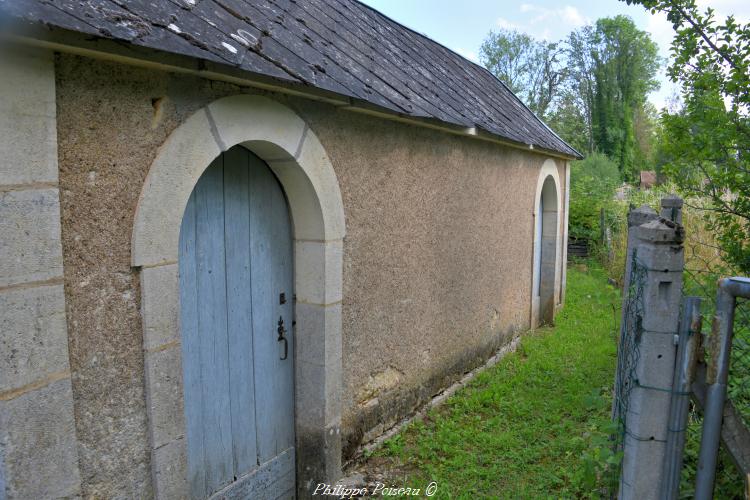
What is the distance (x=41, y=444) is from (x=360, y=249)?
8.24ft

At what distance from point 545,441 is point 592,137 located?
37.6 metres

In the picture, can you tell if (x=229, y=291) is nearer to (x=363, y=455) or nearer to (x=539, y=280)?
(x=363, y=455)

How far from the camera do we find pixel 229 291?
335cm

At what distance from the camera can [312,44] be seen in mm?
3732

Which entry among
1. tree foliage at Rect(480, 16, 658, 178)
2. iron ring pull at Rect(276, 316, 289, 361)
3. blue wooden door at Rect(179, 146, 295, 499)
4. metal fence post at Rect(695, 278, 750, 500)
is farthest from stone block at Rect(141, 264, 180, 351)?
tree foliage at Rect(480, 16, 658, 178)

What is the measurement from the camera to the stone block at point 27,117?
1.95 metres

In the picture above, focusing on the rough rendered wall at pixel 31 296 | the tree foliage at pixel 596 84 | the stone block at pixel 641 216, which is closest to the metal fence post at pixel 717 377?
the stone block at pixel 641 216

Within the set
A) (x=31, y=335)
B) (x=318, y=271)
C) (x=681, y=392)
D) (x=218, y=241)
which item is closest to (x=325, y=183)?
(x=318, y=271)

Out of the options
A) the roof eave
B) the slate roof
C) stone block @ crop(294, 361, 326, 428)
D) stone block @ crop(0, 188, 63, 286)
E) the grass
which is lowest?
the grass

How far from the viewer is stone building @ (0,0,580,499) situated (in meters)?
2.08

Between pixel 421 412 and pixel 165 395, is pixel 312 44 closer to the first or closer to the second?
pixel 165 395

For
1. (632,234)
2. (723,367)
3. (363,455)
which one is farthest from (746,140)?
(363,455)

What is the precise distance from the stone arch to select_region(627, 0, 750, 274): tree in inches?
180

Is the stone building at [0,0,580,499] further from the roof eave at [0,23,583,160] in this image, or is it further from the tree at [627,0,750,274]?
the tree at [627,0,750,274]
